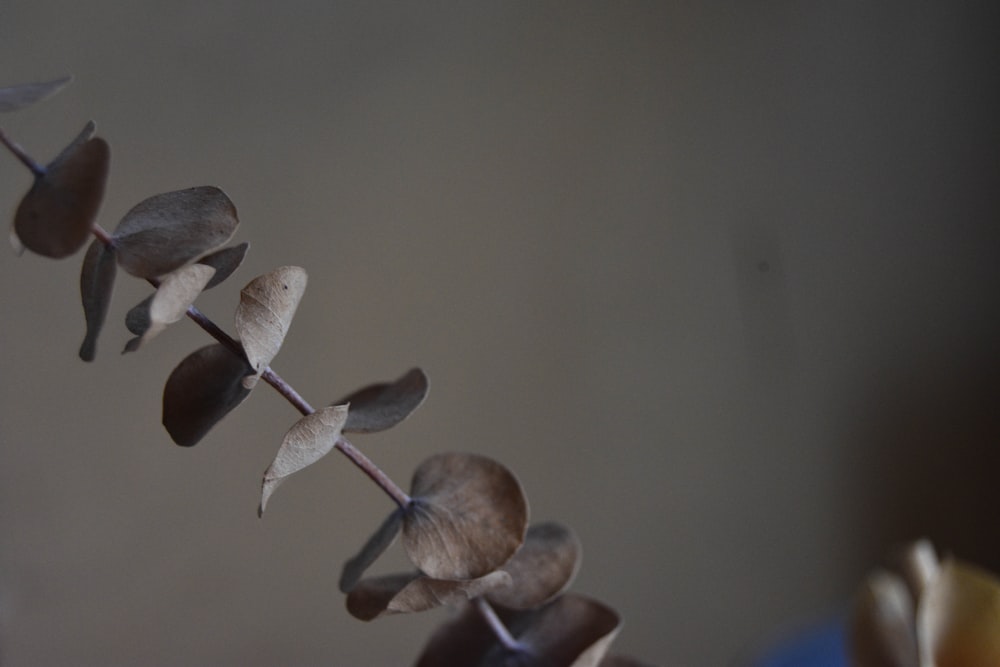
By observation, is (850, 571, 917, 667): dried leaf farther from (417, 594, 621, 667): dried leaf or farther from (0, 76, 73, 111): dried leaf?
(0, 76, 73, 111): dried leaf

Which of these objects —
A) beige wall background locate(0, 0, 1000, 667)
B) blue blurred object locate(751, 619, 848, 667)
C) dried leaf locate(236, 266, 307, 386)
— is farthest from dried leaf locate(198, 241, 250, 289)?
beige wall background locate(0, 0, 1000, 667)

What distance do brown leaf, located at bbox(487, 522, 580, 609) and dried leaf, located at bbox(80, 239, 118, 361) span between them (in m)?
0.10

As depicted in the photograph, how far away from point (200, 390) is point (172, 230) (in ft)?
0.12

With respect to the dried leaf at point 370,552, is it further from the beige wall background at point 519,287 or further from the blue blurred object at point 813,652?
the beige wall background at point 519,287

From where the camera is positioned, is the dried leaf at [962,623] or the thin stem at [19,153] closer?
the thin stem at [19,153]

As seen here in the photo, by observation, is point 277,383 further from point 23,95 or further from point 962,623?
point 962,623

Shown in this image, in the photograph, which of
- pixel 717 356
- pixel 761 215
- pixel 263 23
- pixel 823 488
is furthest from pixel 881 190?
pixel 263 23

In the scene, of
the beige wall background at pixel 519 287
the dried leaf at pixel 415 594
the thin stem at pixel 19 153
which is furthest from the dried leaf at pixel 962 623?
the beige wall background at pixel 519 287

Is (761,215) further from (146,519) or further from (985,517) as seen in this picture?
(146,519)

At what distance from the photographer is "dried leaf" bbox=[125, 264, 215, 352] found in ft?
0.48

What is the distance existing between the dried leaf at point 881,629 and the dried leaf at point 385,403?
134mm

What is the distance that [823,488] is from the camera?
1.38 metres

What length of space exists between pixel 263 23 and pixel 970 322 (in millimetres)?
986

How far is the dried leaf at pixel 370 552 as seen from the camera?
0.64ft
